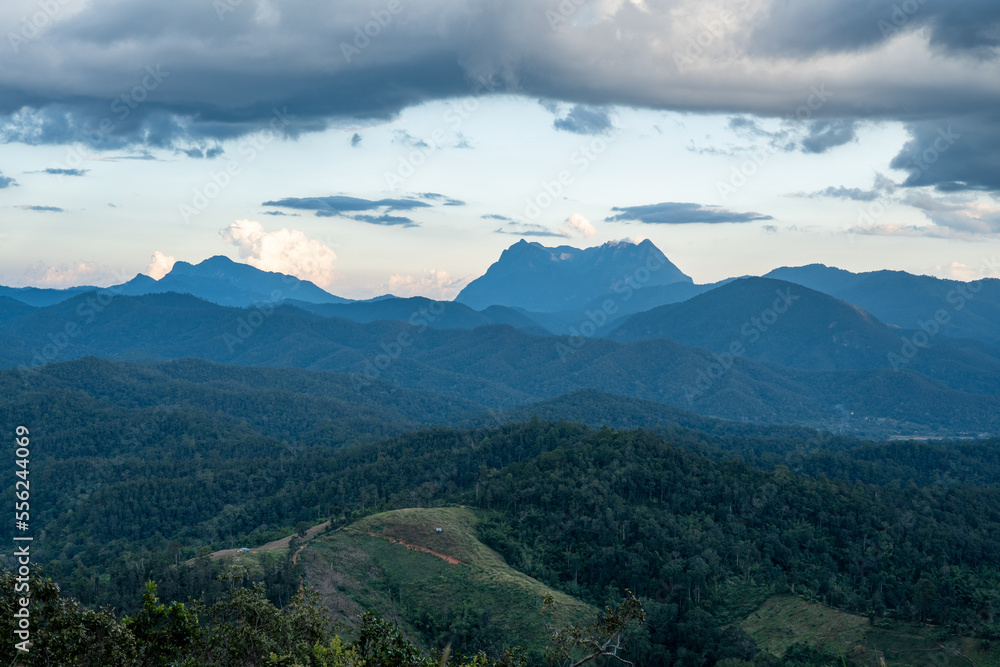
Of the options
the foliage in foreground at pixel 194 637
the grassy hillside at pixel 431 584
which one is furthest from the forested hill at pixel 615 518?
the foliage in foreground at pixel 194 637

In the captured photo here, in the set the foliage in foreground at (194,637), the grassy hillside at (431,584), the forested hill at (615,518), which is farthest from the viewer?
the forested hill at (615,518)

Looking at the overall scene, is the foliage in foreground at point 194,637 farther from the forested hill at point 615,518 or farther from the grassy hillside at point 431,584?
the forested hill at point 615,518

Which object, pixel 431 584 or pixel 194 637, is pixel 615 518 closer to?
pixel 431 584

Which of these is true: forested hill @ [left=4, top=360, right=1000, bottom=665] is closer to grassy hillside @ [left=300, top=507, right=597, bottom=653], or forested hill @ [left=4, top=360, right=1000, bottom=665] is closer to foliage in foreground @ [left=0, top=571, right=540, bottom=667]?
grassy hillside @ [left=300, top=507, right=597, bottom=653]

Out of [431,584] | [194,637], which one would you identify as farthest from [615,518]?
[194,637]

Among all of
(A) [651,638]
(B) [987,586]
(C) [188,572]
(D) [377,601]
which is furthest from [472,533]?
(B) [987,586]

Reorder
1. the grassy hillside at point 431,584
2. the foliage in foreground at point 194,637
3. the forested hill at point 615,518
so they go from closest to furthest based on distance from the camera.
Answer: the foliage in foreground at point 194,637 < the grassy hillside at point 431,584 < the forested hill at point 615,518

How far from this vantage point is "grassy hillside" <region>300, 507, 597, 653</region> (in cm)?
6650

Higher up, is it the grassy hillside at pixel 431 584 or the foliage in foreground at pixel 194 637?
the foliage in foreground at pixel 194 637

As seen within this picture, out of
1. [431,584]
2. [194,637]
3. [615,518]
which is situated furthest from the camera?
[615,518]

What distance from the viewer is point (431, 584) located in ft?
242

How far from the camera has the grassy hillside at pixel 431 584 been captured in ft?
218

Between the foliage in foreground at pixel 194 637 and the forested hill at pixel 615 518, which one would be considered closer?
the foliage in foreground at pixel 194 637

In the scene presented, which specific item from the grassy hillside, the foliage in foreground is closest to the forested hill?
the grassy hillside
